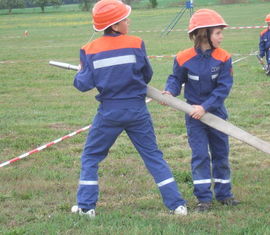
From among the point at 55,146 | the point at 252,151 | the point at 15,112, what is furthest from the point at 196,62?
the point at 15,112

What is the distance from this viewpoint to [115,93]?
4.51 m

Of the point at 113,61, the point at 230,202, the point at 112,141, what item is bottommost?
the point at 230,202

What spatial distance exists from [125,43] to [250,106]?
5.60 meters

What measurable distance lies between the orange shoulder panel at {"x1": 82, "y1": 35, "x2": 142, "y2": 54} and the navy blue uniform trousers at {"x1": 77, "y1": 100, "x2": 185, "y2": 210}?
0.47 meters

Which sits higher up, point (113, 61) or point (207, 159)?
point (113, 61)

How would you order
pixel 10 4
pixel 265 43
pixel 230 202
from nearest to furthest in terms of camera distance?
pixel 230 202 → pixel 265 43 → pixel 10 4

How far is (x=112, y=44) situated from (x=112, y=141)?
2.87 ft

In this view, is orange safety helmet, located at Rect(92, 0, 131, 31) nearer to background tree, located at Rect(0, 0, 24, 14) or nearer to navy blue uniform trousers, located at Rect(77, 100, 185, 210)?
navy blue uniform trousers, located at Rect(77, 100, 185, 210)

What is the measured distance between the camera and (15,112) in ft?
32.0

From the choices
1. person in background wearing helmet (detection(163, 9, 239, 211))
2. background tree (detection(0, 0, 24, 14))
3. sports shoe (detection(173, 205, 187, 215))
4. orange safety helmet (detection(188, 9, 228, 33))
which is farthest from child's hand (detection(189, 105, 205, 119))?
background tree (detection(0, 0, 24, 14))

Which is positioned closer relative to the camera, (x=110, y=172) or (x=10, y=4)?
(x=110, y=172)

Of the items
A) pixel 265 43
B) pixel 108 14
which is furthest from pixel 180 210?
pixel 265 43

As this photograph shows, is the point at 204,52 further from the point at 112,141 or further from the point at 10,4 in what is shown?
the point at 10,4

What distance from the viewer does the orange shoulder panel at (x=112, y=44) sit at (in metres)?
4.45
